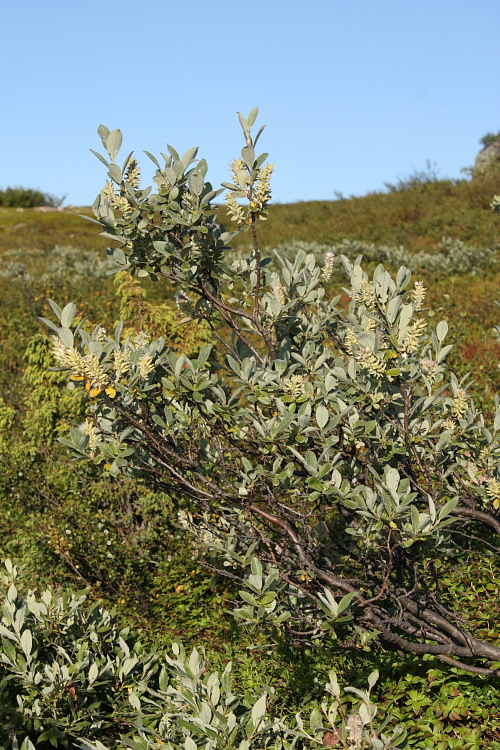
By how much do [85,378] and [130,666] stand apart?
5.54 feet

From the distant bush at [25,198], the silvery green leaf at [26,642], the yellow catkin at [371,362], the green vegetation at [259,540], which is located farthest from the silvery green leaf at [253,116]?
the distant bush at [25,198]

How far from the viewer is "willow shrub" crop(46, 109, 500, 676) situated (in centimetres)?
248

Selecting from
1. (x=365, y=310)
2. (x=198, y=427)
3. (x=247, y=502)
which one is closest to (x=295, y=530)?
(x=247, y=502)

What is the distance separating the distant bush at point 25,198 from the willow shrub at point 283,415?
41875mm

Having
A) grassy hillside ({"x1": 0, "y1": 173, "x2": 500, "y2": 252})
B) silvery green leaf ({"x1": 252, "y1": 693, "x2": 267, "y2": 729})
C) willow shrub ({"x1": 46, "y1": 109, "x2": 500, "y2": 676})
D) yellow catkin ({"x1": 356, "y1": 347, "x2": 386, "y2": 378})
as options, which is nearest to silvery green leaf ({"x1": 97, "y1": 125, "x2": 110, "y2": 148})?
willow shrub ({"x1": 46, "y1": 109, "x2": 500, "y2": 676})

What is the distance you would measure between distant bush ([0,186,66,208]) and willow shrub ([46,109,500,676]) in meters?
41.9

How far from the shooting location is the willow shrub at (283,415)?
2.48 meters

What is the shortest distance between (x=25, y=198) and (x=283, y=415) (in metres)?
42.9

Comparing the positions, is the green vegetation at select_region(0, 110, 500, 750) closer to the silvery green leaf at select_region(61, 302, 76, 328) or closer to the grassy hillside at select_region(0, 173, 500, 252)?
the silvery green leaf at select_region(61, 302, 76, 328)

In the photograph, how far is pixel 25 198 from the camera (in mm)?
41281

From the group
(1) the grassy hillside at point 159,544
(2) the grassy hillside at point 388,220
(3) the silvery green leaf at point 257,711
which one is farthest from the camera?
(2) the grassy hillside at point 388,220

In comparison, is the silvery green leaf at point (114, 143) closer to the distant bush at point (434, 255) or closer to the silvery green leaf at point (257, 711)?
the silvery green leaf at point (257, 711)

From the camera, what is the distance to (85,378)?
244cm

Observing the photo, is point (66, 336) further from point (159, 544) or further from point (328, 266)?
point (159, 544)
